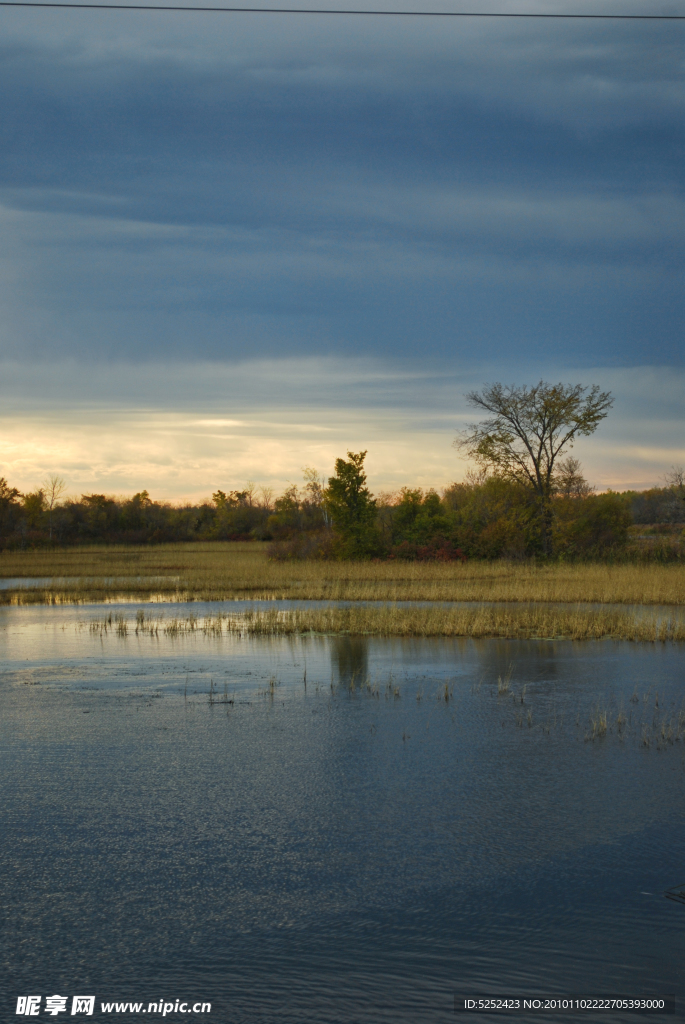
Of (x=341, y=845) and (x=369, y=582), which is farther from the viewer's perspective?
(x=369, y=582)

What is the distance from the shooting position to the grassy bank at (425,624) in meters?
18.7

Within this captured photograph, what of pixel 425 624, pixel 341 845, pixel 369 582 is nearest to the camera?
pixel 341 845

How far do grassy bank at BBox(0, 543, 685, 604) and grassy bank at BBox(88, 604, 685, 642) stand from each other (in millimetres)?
4142

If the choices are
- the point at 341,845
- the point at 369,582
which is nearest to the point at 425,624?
the point at 341,845

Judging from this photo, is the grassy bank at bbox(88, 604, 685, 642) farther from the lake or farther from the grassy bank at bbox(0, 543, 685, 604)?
the lake

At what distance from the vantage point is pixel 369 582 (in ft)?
110

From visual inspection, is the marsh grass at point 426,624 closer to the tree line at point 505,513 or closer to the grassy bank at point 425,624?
the grassy bank at point 425,624

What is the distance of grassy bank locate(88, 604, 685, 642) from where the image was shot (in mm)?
18719

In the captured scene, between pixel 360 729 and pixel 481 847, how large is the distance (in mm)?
3756

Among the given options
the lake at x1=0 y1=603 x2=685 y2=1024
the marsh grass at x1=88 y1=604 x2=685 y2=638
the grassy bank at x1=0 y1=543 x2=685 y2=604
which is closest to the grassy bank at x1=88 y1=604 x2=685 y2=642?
the marsh grass at x1=88 y1=604 x2=685 y2=638

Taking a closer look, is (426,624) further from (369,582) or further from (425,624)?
(369,582)

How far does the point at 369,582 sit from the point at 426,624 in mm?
13843

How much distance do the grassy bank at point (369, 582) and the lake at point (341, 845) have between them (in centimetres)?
1467

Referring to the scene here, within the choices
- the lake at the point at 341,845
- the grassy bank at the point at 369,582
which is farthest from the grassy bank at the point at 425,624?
the lake at the point at 341,845
